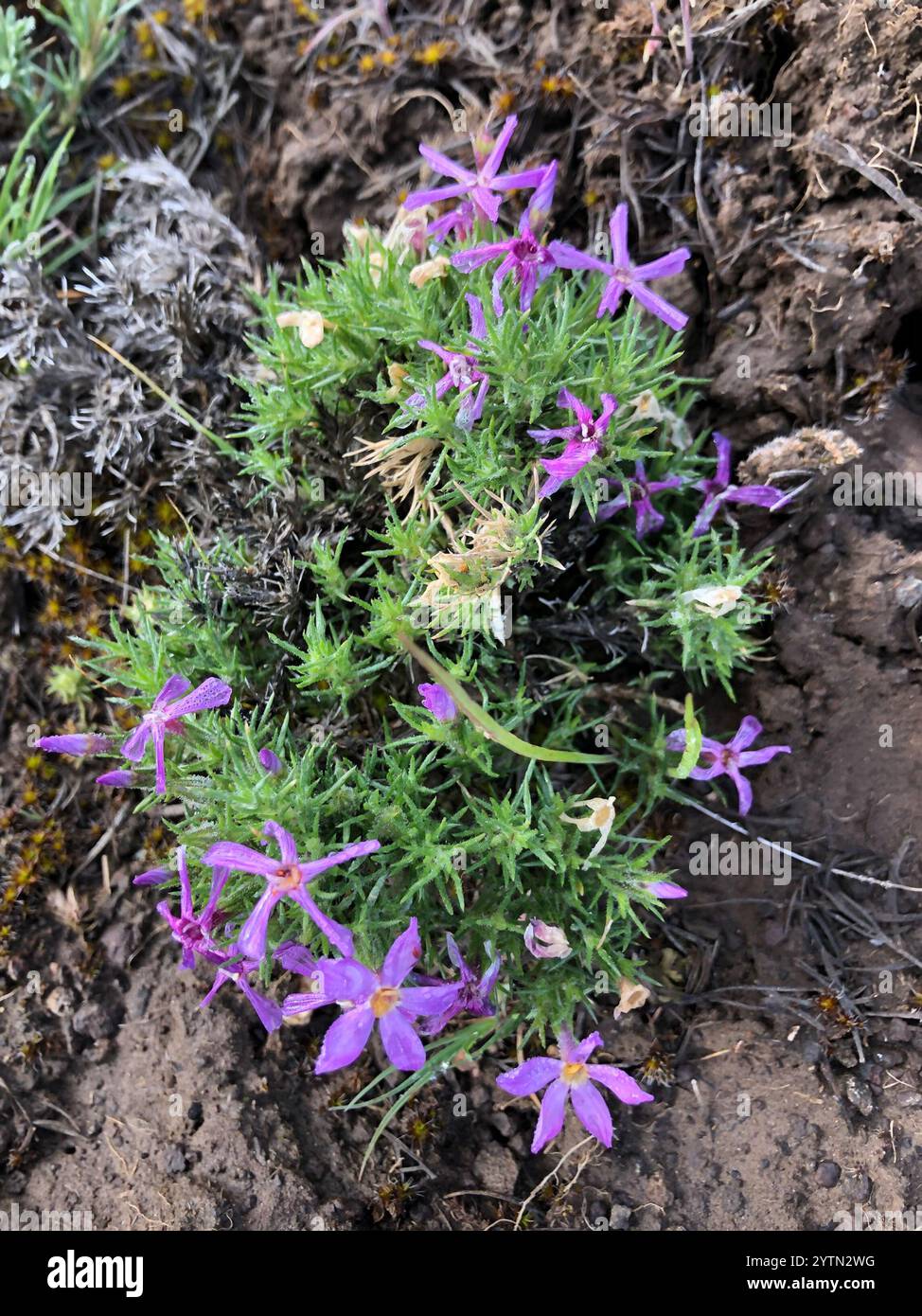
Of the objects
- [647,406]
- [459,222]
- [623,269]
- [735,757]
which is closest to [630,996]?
[735,757]

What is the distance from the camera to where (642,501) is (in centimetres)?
289

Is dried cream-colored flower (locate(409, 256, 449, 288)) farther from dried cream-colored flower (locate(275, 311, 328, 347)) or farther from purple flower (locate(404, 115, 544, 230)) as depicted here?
dried cream-colored flower (locate(275, 311, 328, 347))

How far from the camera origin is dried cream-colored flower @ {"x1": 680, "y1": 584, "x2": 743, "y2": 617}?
8.64 ft

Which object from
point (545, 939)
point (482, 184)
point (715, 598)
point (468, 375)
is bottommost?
point (545, 939)

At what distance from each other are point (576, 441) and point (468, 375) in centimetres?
34

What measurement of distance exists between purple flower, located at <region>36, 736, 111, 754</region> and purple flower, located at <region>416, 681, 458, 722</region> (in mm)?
928

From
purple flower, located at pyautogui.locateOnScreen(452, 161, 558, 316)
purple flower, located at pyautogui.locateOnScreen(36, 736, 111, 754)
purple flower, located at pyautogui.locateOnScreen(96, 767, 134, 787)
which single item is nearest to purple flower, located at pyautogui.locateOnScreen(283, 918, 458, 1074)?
purple flower, located at pyautogui.locateOnScreen(96, 767, 134, 787)

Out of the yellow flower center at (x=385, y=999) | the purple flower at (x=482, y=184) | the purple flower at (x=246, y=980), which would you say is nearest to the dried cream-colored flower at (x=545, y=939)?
the yellow flower center at (x=385, y=999)

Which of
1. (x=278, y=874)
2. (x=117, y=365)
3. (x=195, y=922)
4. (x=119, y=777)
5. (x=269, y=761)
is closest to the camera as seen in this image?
(x=278, y=874)

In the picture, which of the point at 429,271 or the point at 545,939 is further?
the point at 429,271

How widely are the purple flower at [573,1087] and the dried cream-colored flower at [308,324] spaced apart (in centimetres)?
199

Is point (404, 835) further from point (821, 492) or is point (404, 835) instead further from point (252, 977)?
point (821, 492)

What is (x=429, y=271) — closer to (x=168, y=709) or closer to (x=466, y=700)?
(x=466, y=700)

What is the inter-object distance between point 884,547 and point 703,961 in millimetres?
1403
